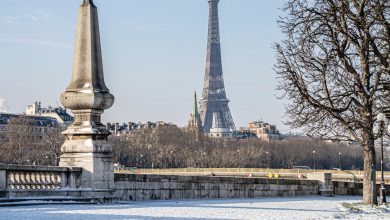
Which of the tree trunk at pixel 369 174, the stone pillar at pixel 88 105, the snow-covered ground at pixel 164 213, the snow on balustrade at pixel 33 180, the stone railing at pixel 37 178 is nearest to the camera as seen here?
the snow-covered ground at pixel 164 213

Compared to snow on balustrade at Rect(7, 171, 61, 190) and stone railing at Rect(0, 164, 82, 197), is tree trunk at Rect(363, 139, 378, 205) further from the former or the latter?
snow on balustrade at Rect(7, 171, 61, 190)

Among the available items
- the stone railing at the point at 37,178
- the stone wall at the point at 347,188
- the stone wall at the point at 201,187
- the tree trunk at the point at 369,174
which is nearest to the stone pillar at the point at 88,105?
the stone railing at the point at 37,178

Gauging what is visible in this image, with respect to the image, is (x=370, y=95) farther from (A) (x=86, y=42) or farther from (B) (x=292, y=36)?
(A) (x=86, y=42)

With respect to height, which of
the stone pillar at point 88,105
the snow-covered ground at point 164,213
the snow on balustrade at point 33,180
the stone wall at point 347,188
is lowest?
the stone wall at point 347,188

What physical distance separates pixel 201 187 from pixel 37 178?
8706mm

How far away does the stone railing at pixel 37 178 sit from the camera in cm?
2142

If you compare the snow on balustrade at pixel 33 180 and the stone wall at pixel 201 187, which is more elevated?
the snow on balustrade at pixel 33 180

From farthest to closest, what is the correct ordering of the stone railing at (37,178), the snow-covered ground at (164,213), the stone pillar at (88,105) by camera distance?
the stone pillar at (88,105)
the stone railing at (37,178)
the snow-covered ground at (164,213)

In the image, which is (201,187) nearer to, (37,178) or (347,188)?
(37,178)

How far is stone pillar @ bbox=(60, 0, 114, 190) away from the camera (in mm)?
24141

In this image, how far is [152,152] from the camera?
190375mm

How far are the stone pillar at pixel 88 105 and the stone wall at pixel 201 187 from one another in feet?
5.42

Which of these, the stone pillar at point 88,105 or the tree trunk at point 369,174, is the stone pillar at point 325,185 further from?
the stone pillar at point 88,105

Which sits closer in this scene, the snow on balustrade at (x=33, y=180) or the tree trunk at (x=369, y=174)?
the snow on balustrade at (x=33, y=180)
